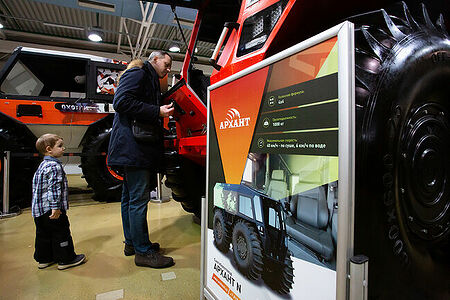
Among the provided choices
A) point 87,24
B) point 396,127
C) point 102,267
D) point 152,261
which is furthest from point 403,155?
point 87,24

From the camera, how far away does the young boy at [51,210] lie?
73.2 inches

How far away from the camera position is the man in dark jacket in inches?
73.6

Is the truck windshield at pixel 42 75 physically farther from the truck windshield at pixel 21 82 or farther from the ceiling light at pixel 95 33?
the ceiling light at pixel 95 33

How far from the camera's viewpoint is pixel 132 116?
1.94 metres

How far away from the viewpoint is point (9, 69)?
3668mm

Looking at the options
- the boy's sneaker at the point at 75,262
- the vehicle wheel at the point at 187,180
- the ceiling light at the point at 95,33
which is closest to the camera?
the boy's sneaker at the point at 75,262

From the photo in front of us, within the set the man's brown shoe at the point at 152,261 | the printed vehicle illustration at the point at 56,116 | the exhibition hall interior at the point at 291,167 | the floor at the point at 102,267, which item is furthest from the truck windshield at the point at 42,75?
the man's brown shoe at the point at 152,261

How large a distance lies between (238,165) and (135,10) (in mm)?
5293

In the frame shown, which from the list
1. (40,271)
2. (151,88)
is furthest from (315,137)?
(40,271)

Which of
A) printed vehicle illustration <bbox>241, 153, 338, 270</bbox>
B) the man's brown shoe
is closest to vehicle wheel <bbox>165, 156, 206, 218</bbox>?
the man's brown shoe

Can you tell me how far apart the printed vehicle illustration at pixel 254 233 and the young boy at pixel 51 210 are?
4.48 ft

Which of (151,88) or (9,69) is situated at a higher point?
(9,69)

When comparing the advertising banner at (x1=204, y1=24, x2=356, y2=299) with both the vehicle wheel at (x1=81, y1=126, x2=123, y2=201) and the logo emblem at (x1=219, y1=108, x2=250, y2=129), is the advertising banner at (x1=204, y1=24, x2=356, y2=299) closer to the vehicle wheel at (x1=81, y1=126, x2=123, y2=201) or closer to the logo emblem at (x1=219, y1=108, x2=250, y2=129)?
the logo emblem at (x1=219, y1=108, x2=250, y2=129)

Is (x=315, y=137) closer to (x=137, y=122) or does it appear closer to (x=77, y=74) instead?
(x=137, y=122)
